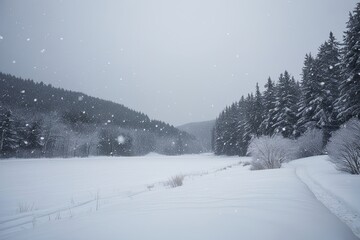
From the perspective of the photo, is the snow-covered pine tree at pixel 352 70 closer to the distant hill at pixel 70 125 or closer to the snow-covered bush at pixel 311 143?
the snow-covered bush at pixel 311 143

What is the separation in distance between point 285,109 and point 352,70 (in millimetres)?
16446

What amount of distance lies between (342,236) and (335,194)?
4153 millimetres

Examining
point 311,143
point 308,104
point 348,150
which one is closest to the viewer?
point 348,150

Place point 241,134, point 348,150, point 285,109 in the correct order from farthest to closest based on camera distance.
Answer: point 241,134 < point 285,109 < point 348,150

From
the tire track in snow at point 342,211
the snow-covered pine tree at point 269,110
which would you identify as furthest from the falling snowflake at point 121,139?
the tire track in snow at point 342,211

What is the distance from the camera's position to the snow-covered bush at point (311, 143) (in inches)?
1022

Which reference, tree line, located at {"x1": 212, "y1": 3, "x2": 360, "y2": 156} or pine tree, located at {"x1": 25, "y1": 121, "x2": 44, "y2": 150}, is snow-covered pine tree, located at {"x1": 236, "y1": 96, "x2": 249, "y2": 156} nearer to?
tree line, located at {"x1": 212, "y1": 3, "x2": 360, "y2": 156}

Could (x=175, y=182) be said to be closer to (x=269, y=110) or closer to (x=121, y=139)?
(x=269, y=110)

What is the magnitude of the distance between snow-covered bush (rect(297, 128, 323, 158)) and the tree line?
0.60m

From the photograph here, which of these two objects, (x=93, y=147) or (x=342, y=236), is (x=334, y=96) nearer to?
(x=342, y=236)

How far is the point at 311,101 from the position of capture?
27.8 m

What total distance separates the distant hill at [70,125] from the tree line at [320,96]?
51.6m

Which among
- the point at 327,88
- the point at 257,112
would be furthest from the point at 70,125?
the point at 327,88

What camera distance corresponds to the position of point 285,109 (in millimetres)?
34656
